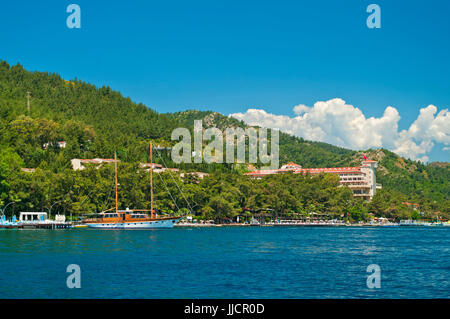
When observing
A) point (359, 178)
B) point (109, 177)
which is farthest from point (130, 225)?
point (359, 178)

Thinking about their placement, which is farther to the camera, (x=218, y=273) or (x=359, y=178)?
(x=359, y=178)

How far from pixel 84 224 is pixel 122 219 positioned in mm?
7934

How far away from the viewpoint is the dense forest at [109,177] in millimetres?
100125

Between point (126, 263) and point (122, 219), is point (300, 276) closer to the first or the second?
point (126, 263)

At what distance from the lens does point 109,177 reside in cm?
10700

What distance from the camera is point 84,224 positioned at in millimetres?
96438

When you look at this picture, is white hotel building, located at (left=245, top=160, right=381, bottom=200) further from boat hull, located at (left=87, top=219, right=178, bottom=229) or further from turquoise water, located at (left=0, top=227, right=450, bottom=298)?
turquoise water, located at (left=0, top=227, right=450, bottom=298)

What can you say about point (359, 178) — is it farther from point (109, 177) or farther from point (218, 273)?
point (218, 273)

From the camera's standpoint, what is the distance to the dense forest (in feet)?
328

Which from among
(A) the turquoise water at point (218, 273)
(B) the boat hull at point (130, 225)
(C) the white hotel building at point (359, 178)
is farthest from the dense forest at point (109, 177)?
(A) the turquoise water at point (218, 273)

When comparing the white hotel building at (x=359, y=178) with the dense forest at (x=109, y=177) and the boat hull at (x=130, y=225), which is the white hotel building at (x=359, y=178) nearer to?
the dense forest at (x=109, y=177)

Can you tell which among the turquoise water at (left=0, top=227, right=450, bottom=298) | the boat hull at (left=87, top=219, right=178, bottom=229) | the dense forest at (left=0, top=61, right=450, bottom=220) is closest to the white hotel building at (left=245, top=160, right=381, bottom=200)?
the dense forest at (left=0, top=61, right=450, bottom=220)

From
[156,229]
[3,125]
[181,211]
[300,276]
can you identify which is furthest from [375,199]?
[300,276]
